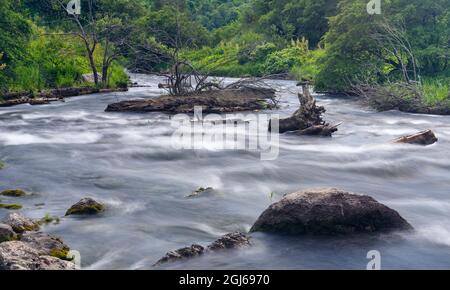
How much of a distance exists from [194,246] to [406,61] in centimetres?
2157

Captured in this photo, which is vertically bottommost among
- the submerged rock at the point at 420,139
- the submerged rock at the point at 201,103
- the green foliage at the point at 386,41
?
the submerged rock at the point at 420,139

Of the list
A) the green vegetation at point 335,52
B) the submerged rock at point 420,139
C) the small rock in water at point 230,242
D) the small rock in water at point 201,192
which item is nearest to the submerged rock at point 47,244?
the small rock in water at point 230,242

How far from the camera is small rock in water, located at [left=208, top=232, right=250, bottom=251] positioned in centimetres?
625

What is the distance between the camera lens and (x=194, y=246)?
617cm

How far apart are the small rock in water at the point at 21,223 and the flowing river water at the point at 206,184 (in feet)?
0.80

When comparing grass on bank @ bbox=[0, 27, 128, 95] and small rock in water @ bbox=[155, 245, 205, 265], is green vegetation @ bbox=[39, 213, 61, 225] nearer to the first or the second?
small rock in water @ bbox=[155, 245, 205, 265]

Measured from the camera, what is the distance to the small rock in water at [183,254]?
19.4ft

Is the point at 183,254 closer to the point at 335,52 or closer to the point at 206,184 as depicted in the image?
the point at 206,184

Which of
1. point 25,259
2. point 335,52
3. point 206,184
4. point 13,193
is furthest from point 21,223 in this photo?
point 335,52

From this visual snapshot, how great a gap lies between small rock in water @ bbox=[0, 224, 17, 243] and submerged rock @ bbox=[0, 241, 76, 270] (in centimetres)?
61

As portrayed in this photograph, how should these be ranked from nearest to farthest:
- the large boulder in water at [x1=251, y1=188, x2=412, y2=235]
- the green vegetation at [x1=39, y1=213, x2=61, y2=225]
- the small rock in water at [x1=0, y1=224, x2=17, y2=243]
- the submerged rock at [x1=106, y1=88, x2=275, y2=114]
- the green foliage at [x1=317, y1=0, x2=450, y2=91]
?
1. the small rock in water at [x1=0, y1=224, x2=17, y2=243]
2. the large boulder in water at [x1=251, y1=188, x2=412, y2=235]
3. the green vegetation at [x1=39, y1=213, x2=61, y2=225]
4. the submerged rock at [x1=106, y1=88, x2=275, y2=114]
5. the green foliage at [x1=317, y1=0, x2=450, y2=91]

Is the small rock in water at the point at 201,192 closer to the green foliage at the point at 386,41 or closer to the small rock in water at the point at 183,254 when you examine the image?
the small rock in water at the point at 183,254

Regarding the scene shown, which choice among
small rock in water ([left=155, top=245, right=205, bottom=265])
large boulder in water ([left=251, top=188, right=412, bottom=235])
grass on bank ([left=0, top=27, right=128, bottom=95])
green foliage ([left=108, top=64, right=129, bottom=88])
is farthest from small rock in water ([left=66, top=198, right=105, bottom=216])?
green foliage ([left=108, top=64, right=129, bottom=88])
